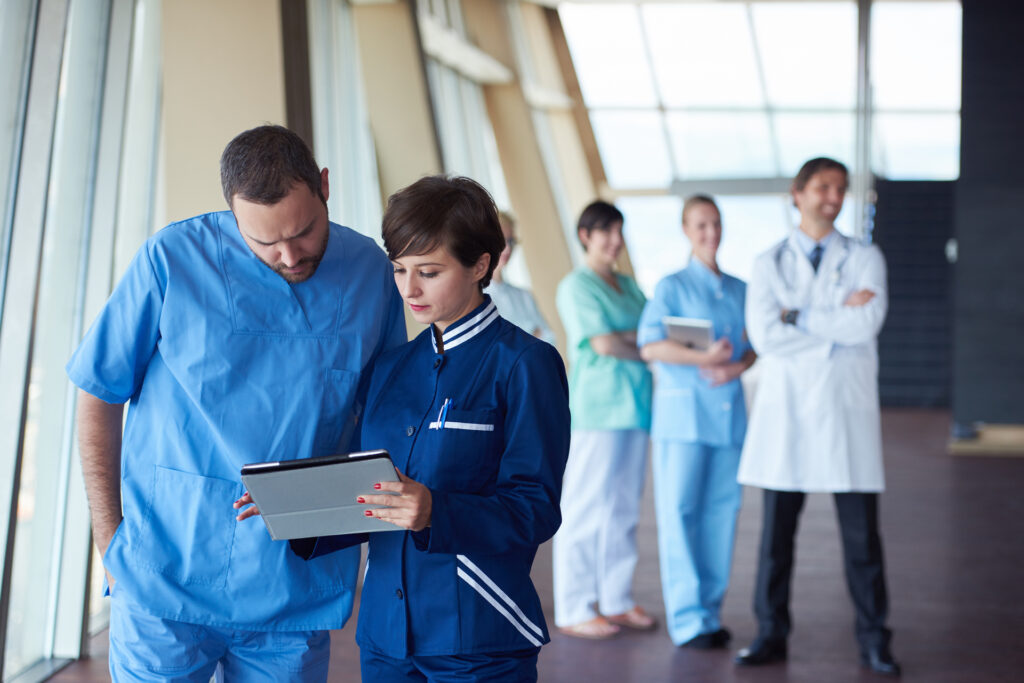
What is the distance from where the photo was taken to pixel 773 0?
1241cm

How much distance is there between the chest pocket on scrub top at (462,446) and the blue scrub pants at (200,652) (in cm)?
36

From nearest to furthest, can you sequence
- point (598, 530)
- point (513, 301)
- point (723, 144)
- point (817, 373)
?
point (817, 373)
point (598, 530)
point (513, 301)
point (723, 144)

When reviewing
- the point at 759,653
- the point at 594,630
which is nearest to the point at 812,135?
the point at 594,630

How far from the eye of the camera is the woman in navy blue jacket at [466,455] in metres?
1.28

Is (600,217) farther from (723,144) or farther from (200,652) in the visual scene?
(723,144)

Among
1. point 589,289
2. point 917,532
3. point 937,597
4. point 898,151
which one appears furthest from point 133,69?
point 898,151

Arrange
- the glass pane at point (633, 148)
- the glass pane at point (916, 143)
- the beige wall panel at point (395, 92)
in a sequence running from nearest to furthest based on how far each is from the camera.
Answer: the beige wall panel at point (395, 92) → the glass pane at point (916, 143) → the glass pane at point (633, 148)

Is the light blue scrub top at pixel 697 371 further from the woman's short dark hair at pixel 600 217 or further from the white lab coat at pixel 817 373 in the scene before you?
the woman's short dark hair at pixel 600 217

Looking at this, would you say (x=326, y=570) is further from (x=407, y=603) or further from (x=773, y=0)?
(x=773, y=0)

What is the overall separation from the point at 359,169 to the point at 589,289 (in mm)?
2448

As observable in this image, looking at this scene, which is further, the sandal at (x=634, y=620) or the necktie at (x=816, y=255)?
the sandal at (x=634, y=620)

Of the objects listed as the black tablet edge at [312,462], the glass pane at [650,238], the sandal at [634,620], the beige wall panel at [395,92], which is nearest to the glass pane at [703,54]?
the glass pane at [650,238]

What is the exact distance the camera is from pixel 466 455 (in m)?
1.31

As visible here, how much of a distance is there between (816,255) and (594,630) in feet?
4.56
